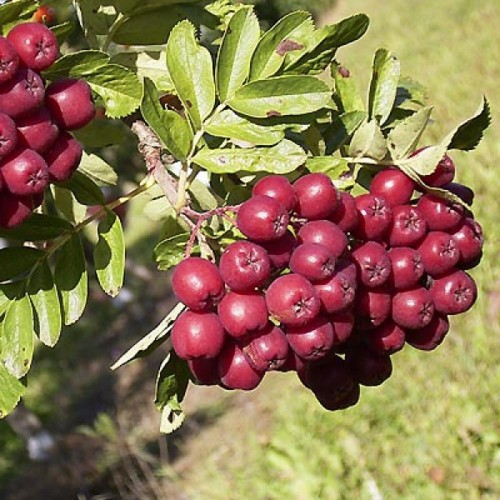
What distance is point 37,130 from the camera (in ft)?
2.30

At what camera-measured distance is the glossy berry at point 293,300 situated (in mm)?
728

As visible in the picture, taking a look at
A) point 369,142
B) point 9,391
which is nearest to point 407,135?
point 369,142

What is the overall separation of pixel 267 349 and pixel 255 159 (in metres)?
0.19

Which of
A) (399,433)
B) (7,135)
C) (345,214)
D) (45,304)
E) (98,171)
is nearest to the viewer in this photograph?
(7,135)

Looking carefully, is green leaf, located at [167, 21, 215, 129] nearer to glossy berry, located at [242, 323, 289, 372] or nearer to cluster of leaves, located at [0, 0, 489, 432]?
cluster of leaves, located at [0, 0, 489, 432]

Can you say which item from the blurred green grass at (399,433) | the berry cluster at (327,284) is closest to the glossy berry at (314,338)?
the berry cluster at (327,284)

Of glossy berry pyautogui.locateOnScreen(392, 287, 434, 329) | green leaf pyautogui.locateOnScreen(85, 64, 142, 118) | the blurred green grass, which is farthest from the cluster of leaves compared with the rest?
the blurred green grass

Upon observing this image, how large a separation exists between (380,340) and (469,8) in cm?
1070

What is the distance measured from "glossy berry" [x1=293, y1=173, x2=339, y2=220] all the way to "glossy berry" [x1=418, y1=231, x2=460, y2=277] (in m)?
0.14

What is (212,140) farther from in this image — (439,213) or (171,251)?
(439,213)

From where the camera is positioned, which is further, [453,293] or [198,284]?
[453,293]

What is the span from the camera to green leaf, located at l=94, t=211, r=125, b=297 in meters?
0.89

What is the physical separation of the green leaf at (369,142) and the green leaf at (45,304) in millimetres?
351

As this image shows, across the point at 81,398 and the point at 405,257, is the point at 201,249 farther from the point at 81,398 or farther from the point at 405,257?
the point at 81,398
